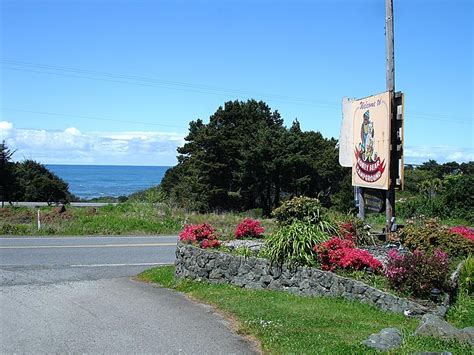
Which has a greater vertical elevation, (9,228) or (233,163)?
(233,163)

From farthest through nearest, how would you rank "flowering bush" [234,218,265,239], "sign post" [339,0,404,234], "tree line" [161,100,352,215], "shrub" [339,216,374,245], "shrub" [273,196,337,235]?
1. "tree line" [161,100,352,215]
2. "flowering bush" [234,218,265,239]
3. "sign post" [339,0,404,234]
4. "shrub" [339,216,374,245]
5. "shrub" [273,196,337,235]

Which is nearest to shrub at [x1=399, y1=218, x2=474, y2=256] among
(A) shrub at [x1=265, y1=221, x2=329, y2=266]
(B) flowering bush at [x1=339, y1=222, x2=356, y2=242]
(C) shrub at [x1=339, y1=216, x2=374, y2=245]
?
(C) shrub at [x1=339, y1=216, x2=374, y2=245]

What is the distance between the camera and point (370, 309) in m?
8.80

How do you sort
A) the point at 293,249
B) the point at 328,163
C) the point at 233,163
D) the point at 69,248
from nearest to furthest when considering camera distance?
the point at 293,249 → the point at 69,248 → the point at 328,163 → the point at 233,163

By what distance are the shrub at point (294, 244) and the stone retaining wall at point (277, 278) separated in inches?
7.9

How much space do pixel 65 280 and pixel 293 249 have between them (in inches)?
216

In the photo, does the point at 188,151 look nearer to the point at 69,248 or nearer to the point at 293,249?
the point at 69,248

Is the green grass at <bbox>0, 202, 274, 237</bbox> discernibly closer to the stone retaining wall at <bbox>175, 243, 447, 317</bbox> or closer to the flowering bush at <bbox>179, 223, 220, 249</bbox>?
the flowering bush at <bbox>179, 223, 220, 249</bbox>

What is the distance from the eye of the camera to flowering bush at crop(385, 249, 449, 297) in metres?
8.64

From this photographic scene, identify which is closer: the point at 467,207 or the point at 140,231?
the point at 140,231

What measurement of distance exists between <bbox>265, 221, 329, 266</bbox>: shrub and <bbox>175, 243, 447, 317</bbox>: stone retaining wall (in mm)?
200

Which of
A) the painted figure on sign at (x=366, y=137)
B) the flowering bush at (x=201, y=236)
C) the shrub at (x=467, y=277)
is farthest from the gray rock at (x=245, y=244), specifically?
the shrub at (x=467, y=277)

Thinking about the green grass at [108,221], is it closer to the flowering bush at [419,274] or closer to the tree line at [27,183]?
the flowering bush at [419,274]

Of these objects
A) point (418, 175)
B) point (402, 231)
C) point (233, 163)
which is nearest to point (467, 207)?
point (402, 231)
